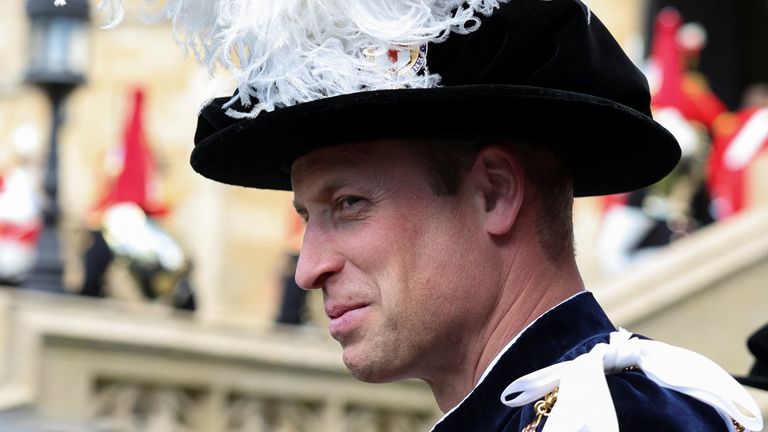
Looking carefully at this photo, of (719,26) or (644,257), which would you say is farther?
(719,26)

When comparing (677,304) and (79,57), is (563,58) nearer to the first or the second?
(677,304)

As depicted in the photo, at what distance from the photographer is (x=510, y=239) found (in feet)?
10.2

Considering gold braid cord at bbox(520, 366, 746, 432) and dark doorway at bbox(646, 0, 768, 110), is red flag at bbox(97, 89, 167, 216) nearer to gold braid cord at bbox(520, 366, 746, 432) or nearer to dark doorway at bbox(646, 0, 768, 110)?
dark doorway at bbox(646, 0, 768, 110)

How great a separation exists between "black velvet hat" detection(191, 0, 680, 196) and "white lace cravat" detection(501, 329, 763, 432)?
1.22 feet

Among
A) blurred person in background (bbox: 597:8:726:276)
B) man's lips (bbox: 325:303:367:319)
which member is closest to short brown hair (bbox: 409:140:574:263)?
man's lips (bbox: 325:303:367:319)

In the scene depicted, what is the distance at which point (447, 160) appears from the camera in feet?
10.1

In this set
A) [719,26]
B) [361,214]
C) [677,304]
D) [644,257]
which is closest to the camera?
[361,214]

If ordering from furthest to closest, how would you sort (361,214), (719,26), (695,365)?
(719,26) < (361,214) < (695,365)

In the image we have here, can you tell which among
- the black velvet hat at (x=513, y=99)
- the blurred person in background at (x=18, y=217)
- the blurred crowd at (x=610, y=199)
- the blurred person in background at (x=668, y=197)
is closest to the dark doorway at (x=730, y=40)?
the blurred crowd at (x=610, y=199)

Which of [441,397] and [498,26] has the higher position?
[498,26]

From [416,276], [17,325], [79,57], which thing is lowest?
[17,325]

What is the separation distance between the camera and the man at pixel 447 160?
2990mm

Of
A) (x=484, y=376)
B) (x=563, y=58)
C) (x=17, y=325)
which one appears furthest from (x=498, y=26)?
(x=17, y=325)

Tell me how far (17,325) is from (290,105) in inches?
236
